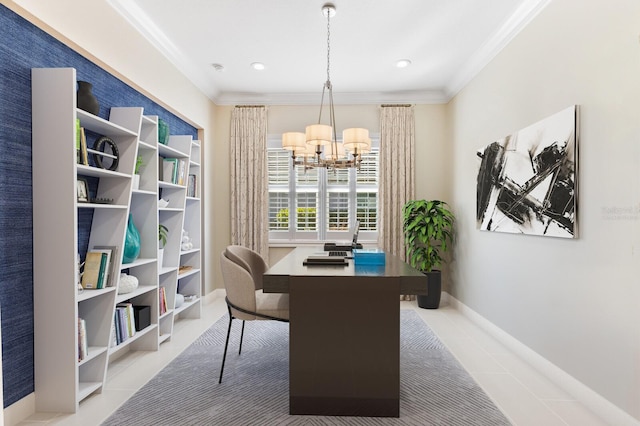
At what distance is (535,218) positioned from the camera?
265 centimetres

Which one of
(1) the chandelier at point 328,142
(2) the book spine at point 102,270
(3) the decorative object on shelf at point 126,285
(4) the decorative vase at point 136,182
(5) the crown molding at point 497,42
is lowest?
(3) the decorative object on shelf at point 126,285

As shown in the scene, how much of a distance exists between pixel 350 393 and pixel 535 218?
1842 mm

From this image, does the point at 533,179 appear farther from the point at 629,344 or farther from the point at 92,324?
the point at 92,324

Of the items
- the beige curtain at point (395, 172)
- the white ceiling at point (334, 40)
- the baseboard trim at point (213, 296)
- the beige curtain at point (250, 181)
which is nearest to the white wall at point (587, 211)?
the white ceiling at point (334, 40)

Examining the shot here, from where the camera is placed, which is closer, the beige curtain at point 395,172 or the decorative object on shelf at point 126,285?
the decorative object on shelf at point 126,285

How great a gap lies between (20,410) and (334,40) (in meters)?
3.56

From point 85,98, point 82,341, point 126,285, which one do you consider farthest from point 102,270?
point 85,98

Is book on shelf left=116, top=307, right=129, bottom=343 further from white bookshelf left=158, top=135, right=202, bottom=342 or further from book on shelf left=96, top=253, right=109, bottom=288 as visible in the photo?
white bookshelf left=158, top=135, right=202, bottom=342

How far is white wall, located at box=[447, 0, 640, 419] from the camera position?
6.10 feet

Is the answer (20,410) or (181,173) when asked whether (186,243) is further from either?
(20,410)

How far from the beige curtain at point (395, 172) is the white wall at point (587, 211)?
1635 mm

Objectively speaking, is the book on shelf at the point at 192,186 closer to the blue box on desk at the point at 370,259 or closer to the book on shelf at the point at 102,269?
the book on shelf at the point at 102,269

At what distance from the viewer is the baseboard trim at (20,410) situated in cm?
191

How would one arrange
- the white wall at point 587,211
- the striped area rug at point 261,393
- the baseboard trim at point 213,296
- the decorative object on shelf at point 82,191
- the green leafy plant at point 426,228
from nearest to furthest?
the white wall at point 587,211 → the striped area rug at point 261,393 → the decorative object on shelf at point 82,191 → the green leafy plant at point 426,228 → the baseboard trim at point 213,296
